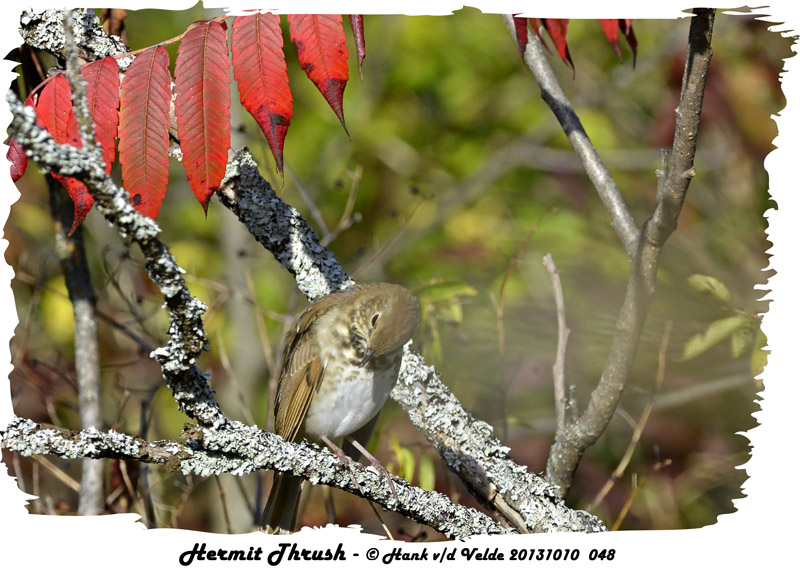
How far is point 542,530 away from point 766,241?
26.1 inches

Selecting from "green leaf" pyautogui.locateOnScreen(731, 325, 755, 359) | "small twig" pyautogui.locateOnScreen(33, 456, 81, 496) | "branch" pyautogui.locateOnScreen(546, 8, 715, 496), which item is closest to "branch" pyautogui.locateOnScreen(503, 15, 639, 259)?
"branch" pyautogui.locateOnScreen(546, 8, 715, 496)

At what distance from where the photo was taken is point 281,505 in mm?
1293

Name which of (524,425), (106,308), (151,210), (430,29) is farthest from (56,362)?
(430,29)

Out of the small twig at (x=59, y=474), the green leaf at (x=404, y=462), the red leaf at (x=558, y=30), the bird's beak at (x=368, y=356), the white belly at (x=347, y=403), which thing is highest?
the red leaf at (x=558, y=30)

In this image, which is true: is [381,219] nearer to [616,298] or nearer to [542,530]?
[616,298]

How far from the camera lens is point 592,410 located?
126 cm

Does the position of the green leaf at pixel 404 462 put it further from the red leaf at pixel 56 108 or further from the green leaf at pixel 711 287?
the red leaf at pixel 56 108

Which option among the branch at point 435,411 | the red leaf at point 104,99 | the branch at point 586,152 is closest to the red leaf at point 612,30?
the branch at point 586,152

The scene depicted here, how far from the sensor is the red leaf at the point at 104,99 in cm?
93

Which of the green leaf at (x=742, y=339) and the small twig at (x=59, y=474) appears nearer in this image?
the green leaf at (x=742, y=339)

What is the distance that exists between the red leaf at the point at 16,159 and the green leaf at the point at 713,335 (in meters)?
1.23

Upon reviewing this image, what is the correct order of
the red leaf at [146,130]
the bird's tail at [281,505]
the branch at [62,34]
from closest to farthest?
1. the red leaf at [146,130]
2. the branch at [62,34]
3. the bird's tail at [281,505]

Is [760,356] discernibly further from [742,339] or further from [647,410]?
[647,410]

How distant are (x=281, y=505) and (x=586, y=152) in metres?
0.87
